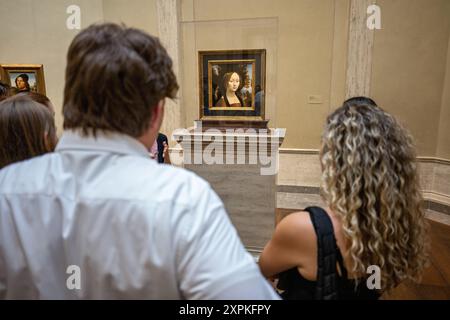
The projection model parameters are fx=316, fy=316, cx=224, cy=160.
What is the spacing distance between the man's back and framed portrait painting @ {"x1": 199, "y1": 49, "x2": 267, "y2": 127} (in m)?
2.82

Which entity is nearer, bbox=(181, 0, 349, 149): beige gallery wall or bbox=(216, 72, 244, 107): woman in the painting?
bbox=(216, 72, 244, 107): woman in the painting

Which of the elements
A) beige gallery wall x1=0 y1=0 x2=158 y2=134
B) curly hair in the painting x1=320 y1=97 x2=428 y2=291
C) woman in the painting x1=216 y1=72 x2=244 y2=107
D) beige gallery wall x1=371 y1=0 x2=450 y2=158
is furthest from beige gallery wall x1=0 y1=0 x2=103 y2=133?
curly hair in the painting x1=320 y1=97 x2=428 y2=291

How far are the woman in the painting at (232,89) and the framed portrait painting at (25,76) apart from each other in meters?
3.81

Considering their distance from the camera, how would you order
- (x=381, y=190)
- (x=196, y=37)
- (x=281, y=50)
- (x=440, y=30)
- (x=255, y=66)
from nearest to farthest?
(x=381, y=190) → (x=255, y=66) → (x=196, y=37) → (x=440, y=30) → (x=281, y=50)

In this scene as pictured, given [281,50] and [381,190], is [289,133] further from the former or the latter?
[381,190]

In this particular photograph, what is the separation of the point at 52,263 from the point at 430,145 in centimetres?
528

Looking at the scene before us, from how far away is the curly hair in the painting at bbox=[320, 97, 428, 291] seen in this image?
1.24 meters

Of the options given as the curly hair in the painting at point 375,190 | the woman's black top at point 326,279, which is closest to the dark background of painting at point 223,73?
the curly hair in the painting at point 375,190

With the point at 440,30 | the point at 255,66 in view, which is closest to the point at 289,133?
the point at 255,66

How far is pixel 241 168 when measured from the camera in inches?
139

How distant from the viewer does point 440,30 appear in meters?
4.43

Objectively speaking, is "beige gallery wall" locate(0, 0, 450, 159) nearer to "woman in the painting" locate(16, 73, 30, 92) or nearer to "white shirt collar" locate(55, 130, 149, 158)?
"woman in the painting" locate(16, 73, 30, 92)

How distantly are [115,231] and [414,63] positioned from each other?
5.09 m
